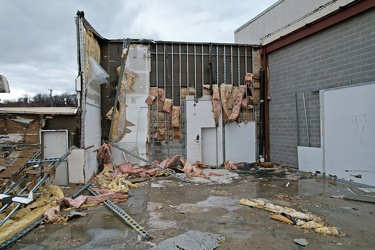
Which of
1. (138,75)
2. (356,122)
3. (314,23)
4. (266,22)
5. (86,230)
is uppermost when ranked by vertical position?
(266,22)

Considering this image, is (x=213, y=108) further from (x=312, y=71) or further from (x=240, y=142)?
(x=312, y=71)

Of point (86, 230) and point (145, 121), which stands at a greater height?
point (145, 121)

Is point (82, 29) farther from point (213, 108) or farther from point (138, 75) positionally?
point (213, 108)

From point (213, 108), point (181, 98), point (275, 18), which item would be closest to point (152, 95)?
point (181, 98)

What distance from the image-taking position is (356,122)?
6.25 meters

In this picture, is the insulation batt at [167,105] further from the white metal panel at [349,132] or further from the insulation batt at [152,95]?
the white metal panel at [349,132]

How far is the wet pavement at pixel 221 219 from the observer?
3.41 meters

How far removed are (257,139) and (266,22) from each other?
8330 millimetres

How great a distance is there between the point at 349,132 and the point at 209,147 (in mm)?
4535

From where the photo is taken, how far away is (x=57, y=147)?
6289mm

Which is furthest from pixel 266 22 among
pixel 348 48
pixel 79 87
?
pixel 79 87

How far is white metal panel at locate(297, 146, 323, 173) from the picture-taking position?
740 cm

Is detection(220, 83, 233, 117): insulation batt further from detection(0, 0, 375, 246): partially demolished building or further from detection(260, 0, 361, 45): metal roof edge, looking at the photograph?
detection(260, 0, 361, 45): metal roof edge

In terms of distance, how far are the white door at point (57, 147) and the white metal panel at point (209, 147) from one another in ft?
15.8
